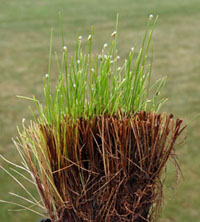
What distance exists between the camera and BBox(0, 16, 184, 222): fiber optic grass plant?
1.06 m

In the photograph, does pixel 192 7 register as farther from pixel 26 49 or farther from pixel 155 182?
pixel 155 182

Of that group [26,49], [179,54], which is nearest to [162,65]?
[179,54]

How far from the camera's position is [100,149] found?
42.5 inches

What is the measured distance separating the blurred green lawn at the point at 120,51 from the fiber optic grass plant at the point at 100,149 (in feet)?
0.85

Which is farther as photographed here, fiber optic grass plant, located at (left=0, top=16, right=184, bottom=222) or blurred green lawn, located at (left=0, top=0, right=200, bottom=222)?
blurred green lawn, located at (left=0, top=0, right=200, bottom=222)

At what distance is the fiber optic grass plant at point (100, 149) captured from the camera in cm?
106

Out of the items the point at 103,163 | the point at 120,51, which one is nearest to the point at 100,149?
the point at 103,163

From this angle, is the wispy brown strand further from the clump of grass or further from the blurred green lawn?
the blurred green lawn

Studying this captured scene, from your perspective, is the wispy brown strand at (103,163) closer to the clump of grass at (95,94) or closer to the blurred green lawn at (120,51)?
the clump of grass at (95,94)

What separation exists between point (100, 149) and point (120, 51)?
3.73 meters

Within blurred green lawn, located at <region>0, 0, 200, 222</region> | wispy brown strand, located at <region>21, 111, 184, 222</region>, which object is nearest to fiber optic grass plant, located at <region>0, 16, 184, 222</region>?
wispy brown strand, located at <region>21, 111, 184, 222</region>

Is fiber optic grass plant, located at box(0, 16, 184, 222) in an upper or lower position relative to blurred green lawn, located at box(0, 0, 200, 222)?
upper

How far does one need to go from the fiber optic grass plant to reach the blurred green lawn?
0.85ft

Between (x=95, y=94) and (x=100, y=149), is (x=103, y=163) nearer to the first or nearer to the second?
(x=100, y=149)
